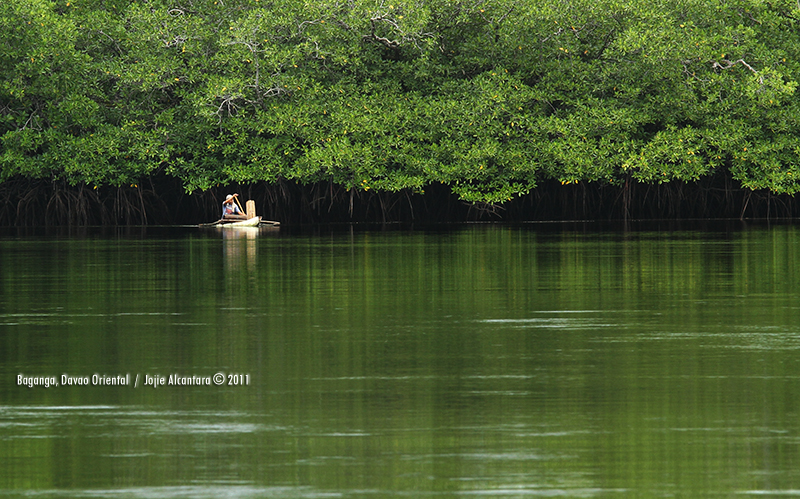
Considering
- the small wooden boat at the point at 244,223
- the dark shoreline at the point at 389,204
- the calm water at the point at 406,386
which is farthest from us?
the dark shoreline at the point at 389,204

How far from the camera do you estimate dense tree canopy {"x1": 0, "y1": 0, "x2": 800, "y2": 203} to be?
114 feet

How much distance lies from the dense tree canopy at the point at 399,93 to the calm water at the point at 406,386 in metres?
20.8

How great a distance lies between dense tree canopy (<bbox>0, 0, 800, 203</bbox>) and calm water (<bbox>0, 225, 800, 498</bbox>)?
2084 centimetres

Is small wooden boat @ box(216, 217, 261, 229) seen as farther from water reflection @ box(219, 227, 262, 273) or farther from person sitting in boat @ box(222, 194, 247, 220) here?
person sitting in boat @ box(222, 194, 247, 220)

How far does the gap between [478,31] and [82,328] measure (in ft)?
94.4

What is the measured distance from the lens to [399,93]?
121 ft

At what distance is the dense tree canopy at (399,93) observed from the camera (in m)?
34.9

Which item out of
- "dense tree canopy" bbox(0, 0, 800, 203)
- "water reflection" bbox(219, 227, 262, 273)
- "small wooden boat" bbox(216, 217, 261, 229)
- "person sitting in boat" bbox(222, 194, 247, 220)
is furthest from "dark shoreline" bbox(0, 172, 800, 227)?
"water reflection" bbox(219, 227, 262, 273)

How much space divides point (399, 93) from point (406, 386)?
3044 cm

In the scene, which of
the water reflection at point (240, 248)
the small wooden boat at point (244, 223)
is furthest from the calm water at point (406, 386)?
the small wooden boat at point (244, 223)

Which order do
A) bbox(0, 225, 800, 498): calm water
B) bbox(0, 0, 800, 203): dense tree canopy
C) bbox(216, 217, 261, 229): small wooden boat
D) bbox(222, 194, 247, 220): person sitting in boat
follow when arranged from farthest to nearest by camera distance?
1. bbox(0, 0, 800, 203): dense tree canopy
2. bbox(222, 194, 247, 220): person sitting in boat
3. bbox(216, 217, 261, 229): small wooden boat
4. bbox(0, 225, 800, 498): calm water

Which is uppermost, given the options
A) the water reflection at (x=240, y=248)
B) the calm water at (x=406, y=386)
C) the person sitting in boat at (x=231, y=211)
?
the person sitting in boat at (x=231, y=211)

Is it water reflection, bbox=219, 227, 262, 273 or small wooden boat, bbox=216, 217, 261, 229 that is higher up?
small wooden boat, bbox=216, 217, 261, 229

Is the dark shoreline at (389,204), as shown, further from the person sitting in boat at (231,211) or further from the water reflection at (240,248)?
the water reflection at (240,248)
